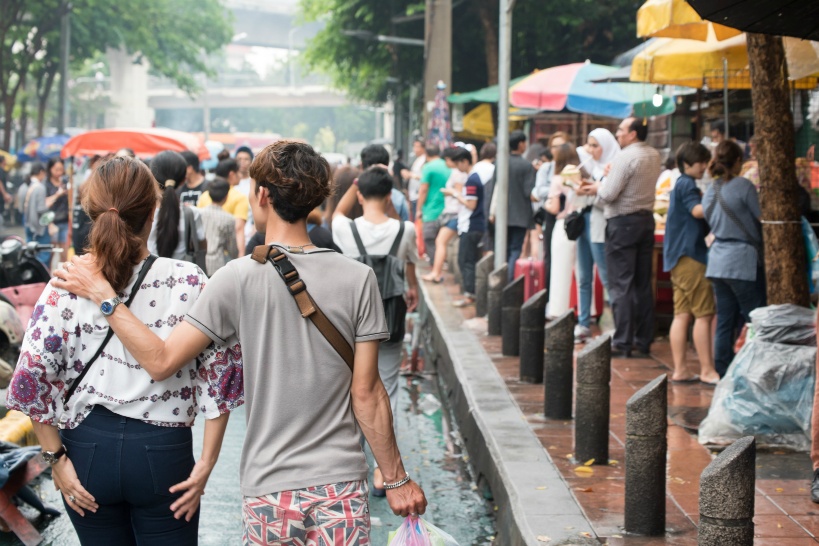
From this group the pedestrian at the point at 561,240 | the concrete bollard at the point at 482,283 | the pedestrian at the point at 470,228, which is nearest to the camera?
the pedestrian at the point at 561,240

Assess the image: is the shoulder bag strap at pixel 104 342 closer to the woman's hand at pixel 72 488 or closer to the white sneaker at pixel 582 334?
the woman's hand at pixel 72 488

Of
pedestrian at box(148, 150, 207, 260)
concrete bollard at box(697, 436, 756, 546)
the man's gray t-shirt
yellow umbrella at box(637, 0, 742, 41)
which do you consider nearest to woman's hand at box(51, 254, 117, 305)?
the man's gray t-shirt

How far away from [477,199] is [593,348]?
7784mm

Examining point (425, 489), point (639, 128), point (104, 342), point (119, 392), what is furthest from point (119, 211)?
point (639, 128)

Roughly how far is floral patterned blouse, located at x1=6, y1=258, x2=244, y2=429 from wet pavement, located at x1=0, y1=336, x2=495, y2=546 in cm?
269

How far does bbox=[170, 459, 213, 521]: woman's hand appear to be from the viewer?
11.1 feet

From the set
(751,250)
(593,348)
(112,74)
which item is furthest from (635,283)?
(112,74)

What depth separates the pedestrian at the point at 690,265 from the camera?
28.9 ft

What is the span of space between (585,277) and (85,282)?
8.33 meters

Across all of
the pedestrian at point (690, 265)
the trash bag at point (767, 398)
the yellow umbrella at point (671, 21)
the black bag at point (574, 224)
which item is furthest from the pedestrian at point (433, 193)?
the trash bag at point (767, 398)

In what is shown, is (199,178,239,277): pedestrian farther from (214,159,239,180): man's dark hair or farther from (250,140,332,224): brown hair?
(250,140,332,224): brown hair

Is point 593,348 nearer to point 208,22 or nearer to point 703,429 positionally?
point 703,429

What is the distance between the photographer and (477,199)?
14133mm

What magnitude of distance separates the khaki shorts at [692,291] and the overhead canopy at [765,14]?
278 centimetres
